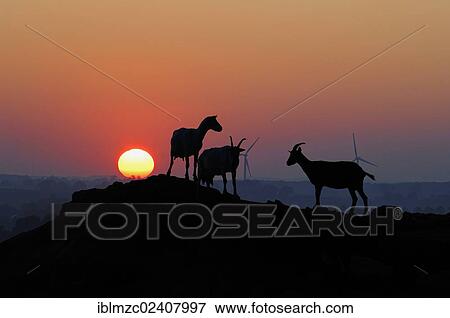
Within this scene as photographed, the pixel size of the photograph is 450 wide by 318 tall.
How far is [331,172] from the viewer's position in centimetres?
3806

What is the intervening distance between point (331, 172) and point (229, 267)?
13060mm

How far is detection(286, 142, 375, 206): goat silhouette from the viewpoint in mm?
37969

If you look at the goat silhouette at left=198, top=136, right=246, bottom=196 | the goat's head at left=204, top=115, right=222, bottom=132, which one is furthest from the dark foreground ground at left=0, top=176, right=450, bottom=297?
the goat's head at left=204, top=115, right=222, bottom=132

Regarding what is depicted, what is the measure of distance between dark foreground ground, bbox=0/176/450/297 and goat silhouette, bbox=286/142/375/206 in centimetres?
622

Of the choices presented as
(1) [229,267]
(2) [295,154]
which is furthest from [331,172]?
(1) [229,267]

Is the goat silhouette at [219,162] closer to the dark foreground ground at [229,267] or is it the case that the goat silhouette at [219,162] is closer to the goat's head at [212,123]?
the goat's head at [212,123]

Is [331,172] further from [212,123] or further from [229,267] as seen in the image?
[229,267]

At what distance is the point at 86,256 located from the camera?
1119 inches

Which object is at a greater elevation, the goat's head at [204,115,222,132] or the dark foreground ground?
the goat's head at [204,115,222,132]

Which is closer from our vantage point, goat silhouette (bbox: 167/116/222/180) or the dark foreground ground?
the dark foreground ground

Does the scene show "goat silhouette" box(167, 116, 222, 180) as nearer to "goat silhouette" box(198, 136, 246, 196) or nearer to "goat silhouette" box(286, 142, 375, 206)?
"goat silhouette" box(198, 136, 246, 196)

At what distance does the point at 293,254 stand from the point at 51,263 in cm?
1046
